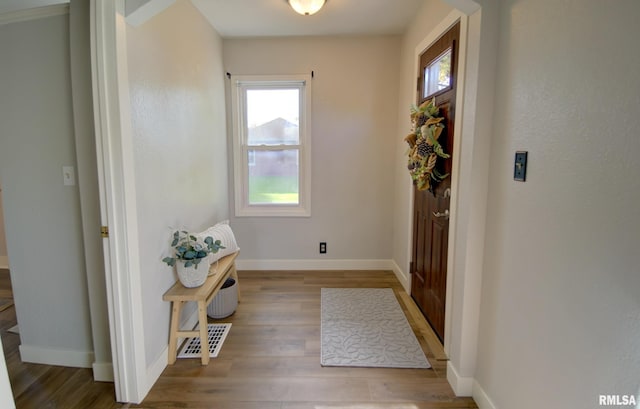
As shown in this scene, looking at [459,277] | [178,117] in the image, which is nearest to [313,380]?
[459,277]

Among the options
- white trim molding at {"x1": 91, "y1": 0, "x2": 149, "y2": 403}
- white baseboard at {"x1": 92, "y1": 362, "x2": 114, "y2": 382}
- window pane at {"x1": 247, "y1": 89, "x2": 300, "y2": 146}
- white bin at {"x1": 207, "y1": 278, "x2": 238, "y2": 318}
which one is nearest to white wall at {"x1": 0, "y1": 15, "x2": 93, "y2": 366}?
white baseboard at {"x1": 92, "y1": 362, "x2": 114, "y2": 382}

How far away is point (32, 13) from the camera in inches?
65.8

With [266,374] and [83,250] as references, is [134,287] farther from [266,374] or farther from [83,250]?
[266,374]

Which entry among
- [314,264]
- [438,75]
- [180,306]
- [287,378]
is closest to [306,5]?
[438,75]

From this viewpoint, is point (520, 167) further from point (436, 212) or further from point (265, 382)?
point (265, 382)

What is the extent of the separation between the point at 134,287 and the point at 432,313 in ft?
6.76

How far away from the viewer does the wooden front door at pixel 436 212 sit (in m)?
2.02

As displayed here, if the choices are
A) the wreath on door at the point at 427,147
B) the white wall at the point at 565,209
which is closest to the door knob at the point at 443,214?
the wreath on door at the point at 427,147

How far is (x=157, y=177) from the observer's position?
1.88m

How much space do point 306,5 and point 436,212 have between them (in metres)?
1.91

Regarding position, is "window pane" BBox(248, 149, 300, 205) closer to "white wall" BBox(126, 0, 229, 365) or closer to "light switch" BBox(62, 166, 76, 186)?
"white wall" BBox(126, 0, 229, 365)

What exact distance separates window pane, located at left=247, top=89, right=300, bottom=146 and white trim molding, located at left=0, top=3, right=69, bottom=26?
186 centimetres

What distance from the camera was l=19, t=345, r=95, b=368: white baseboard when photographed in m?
1.91
